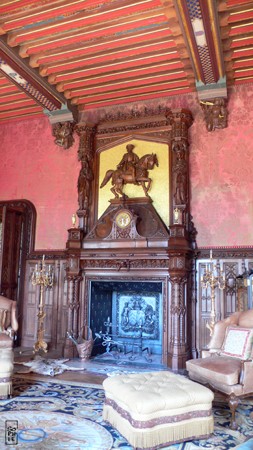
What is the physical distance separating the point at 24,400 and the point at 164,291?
289 cm

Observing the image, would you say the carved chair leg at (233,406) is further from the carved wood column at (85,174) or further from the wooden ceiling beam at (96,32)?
the wooden ceiling beam at (96,32)

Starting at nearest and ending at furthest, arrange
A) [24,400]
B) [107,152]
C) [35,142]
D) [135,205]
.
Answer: [24,400]
[135,205]
[107,152]
[35,142]

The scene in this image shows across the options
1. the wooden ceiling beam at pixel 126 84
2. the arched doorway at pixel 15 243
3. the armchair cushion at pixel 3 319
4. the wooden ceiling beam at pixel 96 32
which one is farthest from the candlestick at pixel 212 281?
the arched doorway at pixel 15 243

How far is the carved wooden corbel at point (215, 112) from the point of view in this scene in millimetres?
6508

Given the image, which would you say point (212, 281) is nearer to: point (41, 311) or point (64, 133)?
point (41, 311)

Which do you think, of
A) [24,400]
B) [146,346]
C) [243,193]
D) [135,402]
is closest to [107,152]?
[243,193]

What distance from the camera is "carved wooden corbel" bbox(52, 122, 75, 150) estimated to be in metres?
7.54

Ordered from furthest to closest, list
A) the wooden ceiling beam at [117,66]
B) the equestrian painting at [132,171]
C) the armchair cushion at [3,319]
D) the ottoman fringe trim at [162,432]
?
the equestrian painting at [132,171]
the wooden ceiling beam at [117,66]
the armchair cushion at [3,319]
the ottoman fringe trim at [162,432]

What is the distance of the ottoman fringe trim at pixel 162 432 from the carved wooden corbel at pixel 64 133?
17.9 feet

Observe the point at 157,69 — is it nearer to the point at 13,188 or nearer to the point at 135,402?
the point at 13,188

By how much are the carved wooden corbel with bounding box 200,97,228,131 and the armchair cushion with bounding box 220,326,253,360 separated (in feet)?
11.9

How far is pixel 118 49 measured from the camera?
19.5ft

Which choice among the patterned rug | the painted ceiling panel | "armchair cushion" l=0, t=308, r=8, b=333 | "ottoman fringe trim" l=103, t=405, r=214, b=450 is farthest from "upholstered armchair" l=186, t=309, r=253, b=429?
the painted ceiling panel

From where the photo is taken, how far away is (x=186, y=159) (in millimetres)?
6641
